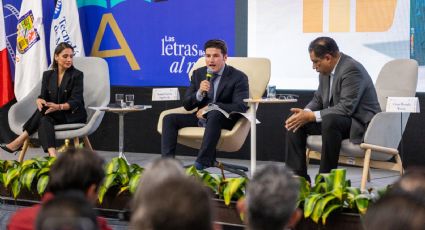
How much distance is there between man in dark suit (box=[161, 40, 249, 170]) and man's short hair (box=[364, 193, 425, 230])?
4.89 m

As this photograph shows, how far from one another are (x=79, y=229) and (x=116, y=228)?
3.29 metres

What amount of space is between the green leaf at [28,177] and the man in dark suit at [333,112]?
6.28 ft

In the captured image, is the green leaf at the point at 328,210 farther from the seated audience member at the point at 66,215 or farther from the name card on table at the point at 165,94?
the name card on table at the point at 165,94

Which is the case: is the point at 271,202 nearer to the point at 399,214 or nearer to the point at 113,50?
the point at 399,214

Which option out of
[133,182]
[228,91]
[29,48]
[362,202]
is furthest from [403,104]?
[29,48]

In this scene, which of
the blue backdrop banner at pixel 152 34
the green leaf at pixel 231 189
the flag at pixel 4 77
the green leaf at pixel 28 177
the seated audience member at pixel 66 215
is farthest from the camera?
the flag at pixel 4 77

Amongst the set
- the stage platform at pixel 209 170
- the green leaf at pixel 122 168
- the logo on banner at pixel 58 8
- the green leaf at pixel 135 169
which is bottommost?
the stage platform at pixel 209 170

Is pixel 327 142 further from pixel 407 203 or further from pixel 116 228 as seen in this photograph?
pixel 407 203

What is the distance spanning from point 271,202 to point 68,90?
550 centimetres

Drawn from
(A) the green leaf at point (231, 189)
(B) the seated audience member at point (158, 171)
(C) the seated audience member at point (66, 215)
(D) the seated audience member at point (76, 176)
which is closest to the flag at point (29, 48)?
(A) the green leaf at point (231, 189)

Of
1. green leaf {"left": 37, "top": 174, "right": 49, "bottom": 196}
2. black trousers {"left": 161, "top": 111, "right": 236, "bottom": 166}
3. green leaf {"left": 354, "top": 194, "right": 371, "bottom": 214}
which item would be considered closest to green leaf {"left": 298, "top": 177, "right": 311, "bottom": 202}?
green leaf {"left": 354, "top": 194, "right": 371, "bottom": 214}

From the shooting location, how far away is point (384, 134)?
19.5 feet

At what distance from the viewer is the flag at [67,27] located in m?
8.89

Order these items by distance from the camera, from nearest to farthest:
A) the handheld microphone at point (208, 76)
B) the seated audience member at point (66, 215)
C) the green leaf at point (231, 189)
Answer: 1. the seated audience member at point (66, 215)
2. the green leaf at point (231, 189)
3. the handheld microphone at point (208, 76)
